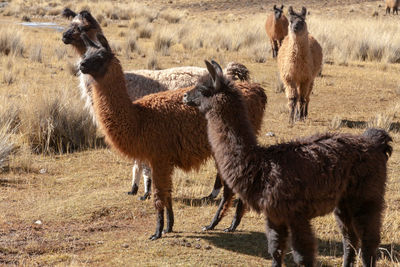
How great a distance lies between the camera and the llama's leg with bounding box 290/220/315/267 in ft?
13.3

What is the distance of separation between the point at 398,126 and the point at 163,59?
8.26 m

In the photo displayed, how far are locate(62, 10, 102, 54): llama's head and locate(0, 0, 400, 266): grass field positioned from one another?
1805 millimetres

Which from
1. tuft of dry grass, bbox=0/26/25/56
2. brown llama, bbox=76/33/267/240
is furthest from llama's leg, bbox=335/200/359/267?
tuft of dry grass, bbox=0/26/25/56

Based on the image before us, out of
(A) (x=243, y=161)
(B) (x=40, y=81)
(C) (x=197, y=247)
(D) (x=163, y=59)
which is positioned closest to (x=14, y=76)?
(B) (x=40, y=81)

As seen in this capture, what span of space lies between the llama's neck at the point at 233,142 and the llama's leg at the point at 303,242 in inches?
19.4

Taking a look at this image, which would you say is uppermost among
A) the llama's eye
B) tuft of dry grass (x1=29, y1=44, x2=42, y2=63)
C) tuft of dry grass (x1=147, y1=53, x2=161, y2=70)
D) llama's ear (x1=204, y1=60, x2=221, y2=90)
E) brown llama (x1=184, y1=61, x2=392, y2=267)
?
tuft of dry grass (x1=29, y1=44, x2=42, y2=63)

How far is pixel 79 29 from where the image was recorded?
25.5 ft

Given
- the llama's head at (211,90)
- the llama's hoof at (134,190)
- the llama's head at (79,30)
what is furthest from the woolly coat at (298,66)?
the llama's head at (211,90)

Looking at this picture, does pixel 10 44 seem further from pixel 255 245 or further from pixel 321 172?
pixel 321 172

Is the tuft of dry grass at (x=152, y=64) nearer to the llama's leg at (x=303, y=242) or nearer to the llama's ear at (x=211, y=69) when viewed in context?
the llama's ear at (x=211, y=69)

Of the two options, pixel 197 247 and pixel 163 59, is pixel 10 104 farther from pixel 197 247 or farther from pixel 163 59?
pixel 163 59

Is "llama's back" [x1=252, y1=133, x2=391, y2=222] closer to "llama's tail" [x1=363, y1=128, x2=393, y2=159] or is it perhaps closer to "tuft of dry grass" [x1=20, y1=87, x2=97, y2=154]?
"llama's tail" [x1=363, y1=128, x2=393, y2=159]

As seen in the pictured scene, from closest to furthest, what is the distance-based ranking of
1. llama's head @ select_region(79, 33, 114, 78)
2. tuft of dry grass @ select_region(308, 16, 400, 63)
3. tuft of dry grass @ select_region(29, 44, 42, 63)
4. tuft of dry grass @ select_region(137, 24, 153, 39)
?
llama's head @ select_region(79, 33, 114, 78) < tuft of dry grass @ select_region(29, 44, 42, 63) < tuft of dry grass @ select_region(308, 16, 400, 63) < tuft of dry grass @ select_region(137, 24, 153, 39)

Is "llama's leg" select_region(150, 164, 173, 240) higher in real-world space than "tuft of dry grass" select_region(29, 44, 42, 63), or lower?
lower
